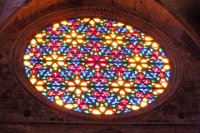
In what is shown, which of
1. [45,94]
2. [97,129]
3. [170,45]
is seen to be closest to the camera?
[97,129]

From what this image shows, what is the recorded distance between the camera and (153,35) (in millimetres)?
14711

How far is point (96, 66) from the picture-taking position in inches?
549

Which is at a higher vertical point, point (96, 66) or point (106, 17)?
point (106, 17)

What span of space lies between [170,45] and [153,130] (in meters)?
2.60

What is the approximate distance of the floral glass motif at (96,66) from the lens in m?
13.3

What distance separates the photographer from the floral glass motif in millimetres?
13266

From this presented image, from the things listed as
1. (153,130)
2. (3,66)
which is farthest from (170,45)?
(3,66)

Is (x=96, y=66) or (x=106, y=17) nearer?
(x=96, y=66)

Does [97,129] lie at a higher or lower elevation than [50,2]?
lower

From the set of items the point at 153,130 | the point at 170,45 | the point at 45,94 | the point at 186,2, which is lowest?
the point at 153,130

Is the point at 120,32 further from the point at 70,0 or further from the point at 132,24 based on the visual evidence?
the point at 70,0

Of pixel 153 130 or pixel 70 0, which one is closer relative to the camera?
pixel 153 130

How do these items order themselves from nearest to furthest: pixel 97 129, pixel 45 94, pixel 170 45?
pixel 97 129 < pixel 45 94 < pixel 170 45

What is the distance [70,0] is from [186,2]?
8.96ft
